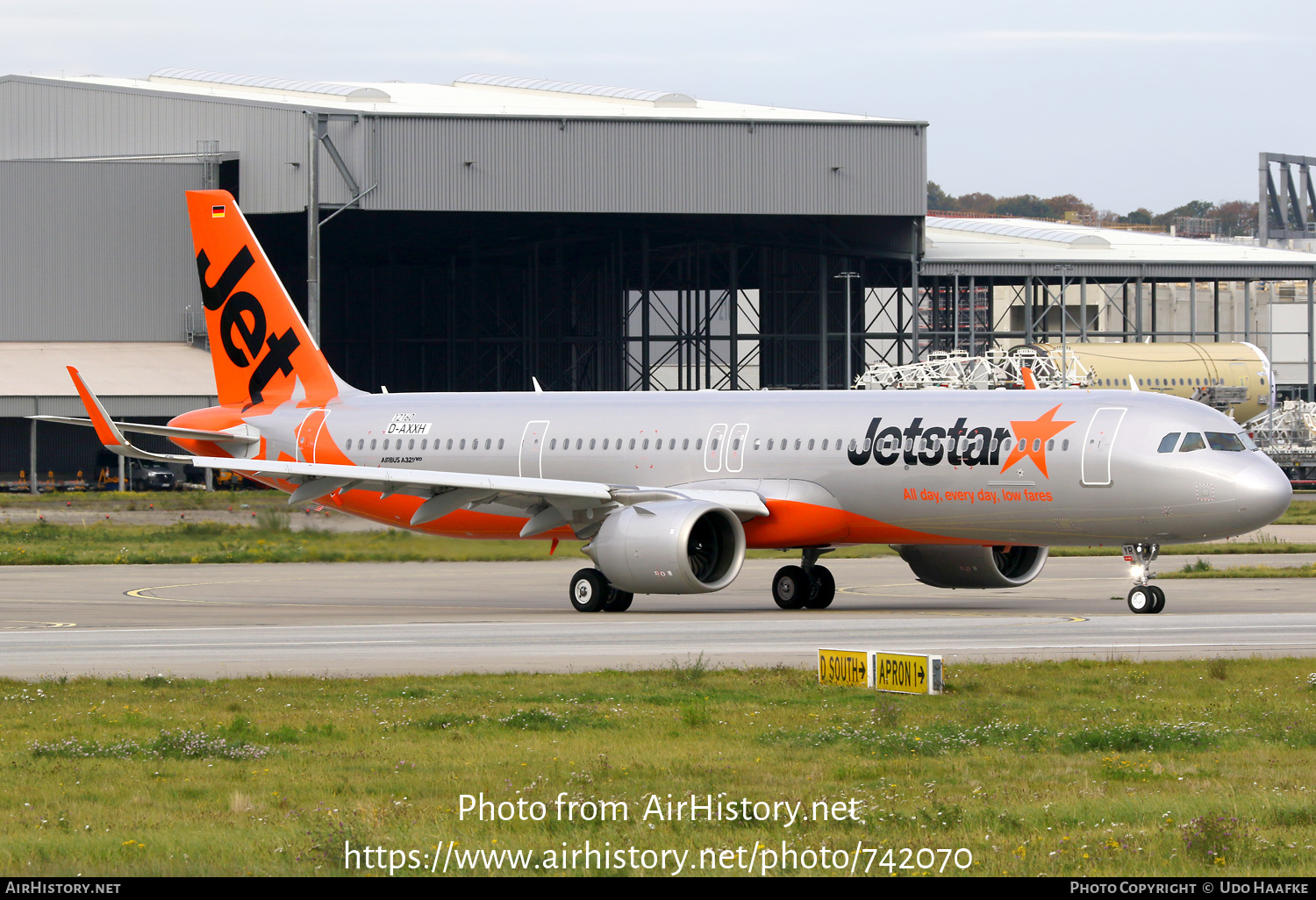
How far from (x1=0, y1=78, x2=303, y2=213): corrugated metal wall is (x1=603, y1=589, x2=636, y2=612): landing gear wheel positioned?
4264 cm

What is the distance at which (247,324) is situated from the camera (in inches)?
1545

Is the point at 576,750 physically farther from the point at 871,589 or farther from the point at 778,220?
the point at 778,220

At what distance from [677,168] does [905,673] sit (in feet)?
184

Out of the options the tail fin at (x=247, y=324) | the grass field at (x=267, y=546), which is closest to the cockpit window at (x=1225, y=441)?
the grass field at (x=267, y=546)

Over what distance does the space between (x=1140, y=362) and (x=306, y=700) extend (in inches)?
3022

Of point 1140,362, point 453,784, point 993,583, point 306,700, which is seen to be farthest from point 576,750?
point 1140,362

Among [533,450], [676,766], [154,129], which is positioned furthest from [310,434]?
[154,129]

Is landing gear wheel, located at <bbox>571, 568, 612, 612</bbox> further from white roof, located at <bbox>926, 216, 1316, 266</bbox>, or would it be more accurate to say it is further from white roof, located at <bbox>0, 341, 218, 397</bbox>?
white roof, located at <bbox>926, 216, 1316, 266</bbox>

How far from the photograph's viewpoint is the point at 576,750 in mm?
14922

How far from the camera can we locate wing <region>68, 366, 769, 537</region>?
31.3 m

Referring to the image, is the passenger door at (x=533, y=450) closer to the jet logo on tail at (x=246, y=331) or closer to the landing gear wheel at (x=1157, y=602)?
the jet logo on tail at (x=246, y=331)

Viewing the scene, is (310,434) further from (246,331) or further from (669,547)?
(669,547)

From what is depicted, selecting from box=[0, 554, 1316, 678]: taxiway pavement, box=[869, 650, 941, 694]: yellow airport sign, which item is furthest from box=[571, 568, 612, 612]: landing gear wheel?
box=[869, 650, 941, 694]: yellow airport sign

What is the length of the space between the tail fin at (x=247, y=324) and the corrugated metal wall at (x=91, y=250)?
39497 millimetres
